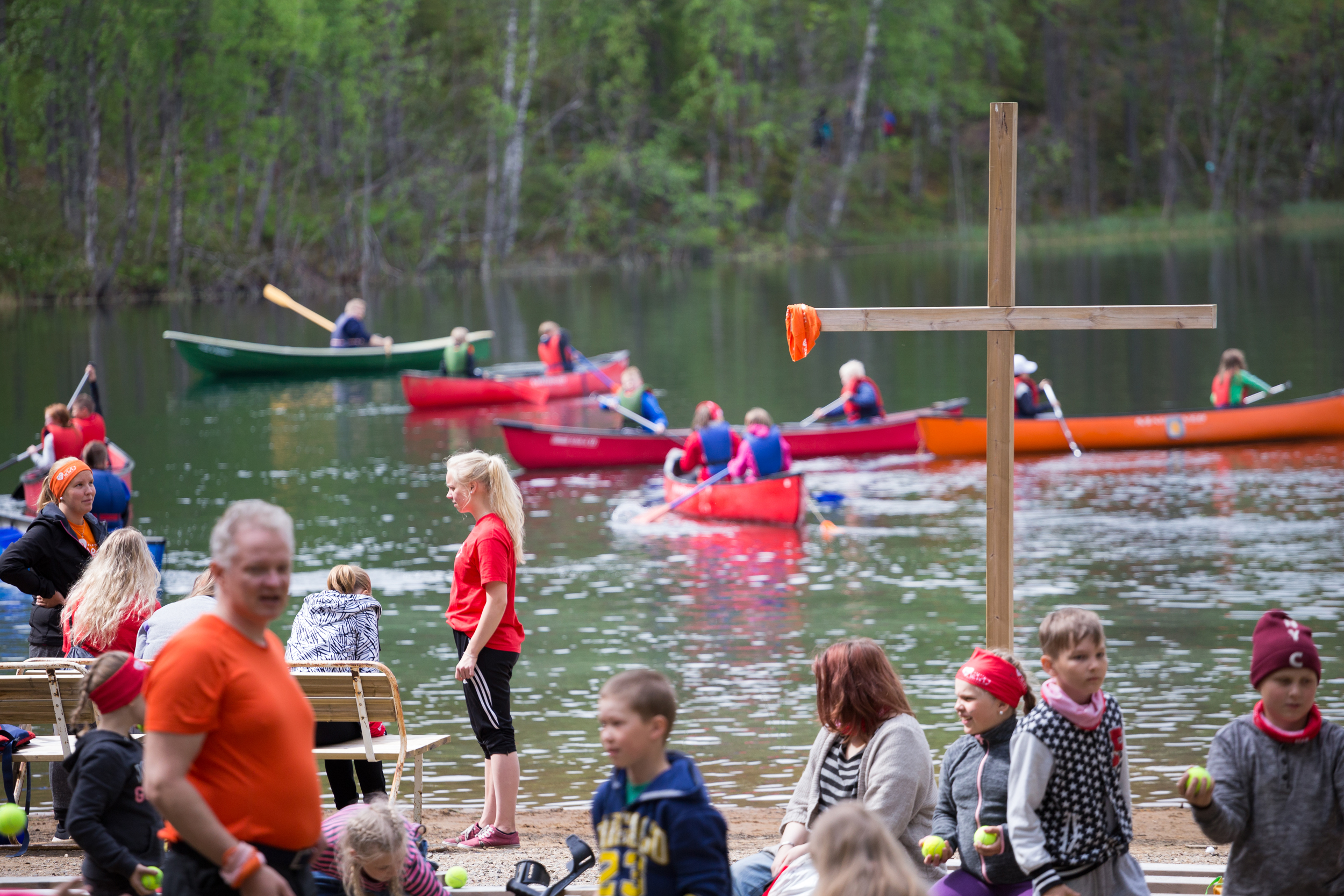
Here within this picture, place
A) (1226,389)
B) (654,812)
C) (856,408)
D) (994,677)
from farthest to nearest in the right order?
(1226,389)
(856,408)
(994,677)
(654,812)

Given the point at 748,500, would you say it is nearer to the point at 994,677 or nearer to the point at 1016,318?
the point at 1016,318

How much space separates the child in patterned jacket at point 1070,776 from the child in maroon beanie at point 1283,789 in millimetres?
251

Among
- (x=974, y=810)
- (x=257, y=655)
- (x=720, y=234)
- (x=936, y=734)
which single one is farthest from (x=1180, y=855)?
(x=720, y=234)

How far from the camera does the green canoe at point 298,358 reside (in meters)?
29.1

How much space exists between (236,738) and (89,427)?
11.2 meters

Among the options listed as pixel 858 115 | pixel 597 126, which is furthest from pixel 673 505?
pixel 858 115

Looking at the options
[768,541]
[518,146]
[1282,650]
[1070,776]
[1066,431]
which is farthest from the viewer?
[518,146]

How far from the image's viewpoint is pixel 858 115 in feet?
226

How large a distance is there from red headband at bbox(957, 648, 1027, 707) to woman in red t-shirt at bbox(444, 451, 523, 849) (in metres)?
2.13

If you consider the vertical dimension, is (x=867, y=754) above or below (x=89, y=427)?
below

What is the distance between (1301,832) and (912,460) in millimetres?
15299

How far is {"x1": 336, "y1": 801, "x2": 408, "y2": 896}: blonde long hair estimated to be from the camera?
4.44 meters

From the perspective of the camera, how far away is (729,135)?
224ft

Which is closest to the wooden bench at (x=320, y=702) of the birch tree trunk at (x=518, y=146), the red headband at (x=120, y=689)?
the red headband at (x=120, y=689)
